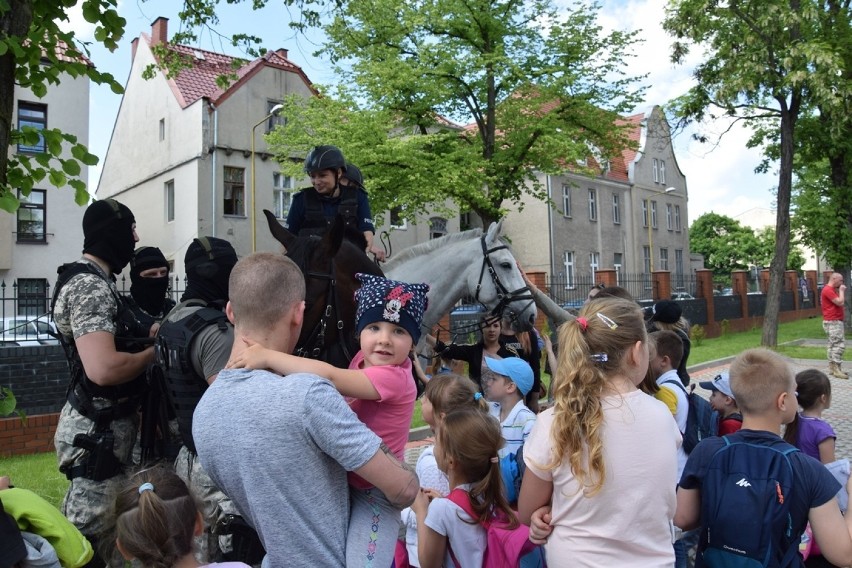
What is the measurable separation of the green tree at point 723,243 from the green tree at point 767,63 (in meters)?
52.2

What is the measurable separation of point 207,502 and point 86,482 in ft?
2.27

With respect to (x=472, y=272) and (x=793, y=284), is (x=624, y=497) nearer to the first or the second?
(x=472, y=272)

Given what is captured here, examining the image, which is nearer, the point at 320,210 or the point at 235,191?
the point at 320,210

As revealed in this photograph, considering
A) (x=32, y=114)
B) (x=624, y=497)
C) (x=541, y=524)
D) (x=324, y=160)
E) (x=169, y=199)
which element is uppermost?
(x=32, y=114)

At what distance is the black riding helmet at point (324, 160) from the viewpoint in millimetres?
4289

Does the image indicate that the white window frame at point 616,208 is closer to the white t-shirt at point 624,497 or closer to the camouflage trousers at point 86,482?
the camouflage trousers at point 86,482

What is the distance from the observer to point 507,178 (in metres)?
22.8

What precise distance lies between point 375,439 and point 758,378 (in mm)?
1750

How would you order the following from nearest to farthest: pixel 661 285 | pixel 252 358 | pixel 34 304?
pixel 252 358 → pixel 34 304 → pixel 661 285

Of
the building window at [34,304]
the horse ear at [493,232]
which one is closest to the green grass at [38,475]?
the building window at [34,304]

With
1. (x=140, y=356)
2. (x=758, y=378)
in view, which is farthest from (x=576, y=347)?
(x=140, y=356)

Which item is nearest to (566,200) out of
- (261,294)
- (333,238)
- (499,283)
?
(499,283)

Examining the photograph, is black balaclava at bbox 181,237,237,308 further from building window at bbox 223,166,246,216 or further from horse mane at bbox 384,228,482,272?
building window at bbox 223,166,246,216

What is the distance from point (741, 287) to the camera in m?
28.7
